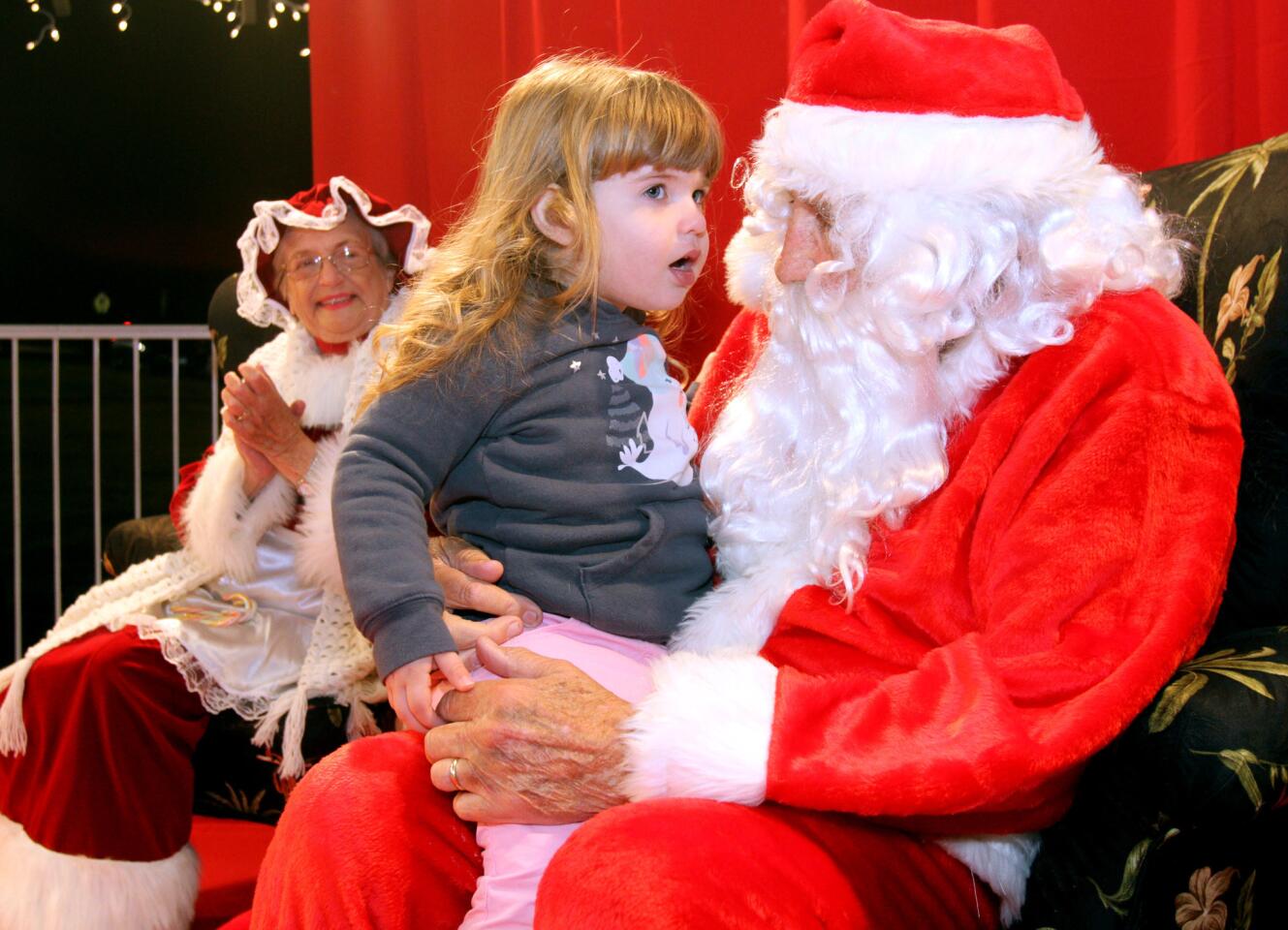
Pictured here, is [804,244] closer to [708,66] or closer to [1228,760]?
[1228,760]

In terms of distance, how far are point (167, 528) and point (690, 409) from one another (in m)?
1.49

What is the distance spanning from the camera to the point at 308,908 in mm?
1200

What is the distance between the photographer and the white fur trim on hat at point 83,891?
203cm

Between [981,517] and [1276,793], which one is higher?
[981,517]

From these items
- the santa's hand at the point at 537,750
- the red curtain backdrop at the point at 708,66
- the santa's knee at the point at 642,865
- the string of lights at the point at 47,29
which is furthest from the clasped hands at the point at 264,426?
the string of lights at the point at 47,29

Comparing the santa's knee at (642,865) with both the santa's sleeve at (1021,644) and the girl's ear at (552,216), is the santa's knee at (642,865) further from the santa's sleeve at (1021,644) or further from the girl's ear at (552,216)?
the girl's ear at (552,216)

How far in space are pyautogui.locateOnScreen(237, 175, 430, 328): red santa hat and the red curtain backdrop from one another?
20 cm

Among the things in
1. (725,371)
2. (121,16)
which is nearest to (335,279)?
(725,371)

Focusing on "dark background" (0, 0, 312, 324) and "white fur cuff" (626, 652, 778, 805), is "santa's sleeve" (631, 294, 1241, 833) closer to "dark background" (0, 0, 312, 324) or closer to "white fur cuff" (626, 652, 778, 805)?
"white fur cuff" (626, 652, 778, 805)

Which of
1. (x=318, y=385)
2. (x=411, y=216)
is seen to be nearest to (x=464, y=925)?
(x=318, y=385)

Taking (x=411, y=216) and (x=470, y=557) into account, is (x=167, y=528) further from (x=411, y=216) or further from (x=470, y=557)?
(x=470, y=557)

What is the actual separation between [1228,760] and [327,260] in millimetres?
1939

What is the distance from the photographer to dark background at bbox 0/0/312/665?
5051 millimetres

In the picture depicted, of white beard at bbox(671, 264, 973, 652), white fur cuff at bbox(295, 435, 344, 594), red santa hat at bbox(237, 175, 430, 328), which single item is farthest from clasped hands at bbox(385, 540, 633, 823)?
red santa hat at bbox(237, 175, 430, 328)
